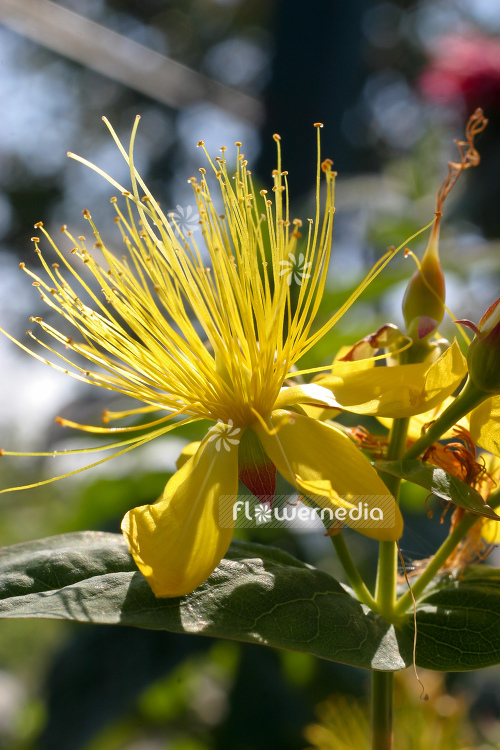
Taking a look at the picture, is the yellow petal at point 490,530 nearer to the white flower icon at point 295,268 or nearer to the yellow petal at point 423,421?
the yellow petal at point 423,421

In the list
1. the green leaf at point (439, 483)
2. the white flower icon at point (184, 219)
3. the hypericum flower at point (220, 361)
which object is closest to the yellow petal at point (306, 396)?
the hypericum flower at point (220, 361)

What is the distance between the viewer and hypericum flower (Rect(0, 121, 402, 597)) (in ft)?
2.24

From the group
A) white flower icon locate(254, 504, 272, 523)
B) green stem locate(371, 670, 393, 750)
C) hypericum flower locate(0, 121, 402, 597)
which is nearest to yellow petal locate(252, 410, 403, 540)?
hypericum flower locate(0, 121, 402, 597)

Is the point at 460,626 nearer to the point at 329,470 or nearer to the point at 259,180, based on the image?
the point at 329,470

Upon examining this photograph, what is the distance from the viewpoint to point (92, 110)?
5055 millimetres

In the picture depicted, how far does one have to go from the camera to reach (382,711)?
75 centimetres

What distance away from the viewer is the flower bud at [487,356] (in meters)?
0.67

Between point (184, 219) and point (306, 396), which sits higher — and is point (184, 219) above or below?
above

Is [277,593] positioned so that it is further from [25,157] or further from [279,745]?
[25,157]

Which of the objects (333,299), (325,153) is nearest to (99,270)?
(333,299)

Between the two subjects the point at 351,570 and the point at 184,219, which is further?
the point at 184,219

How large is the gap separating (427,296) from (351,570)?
33cm

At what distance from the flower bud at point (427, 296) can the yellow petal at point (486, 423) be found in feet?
0.35

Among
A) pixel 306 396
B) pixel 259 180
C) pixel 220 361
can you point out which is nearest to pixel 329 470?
pixel 306 396
